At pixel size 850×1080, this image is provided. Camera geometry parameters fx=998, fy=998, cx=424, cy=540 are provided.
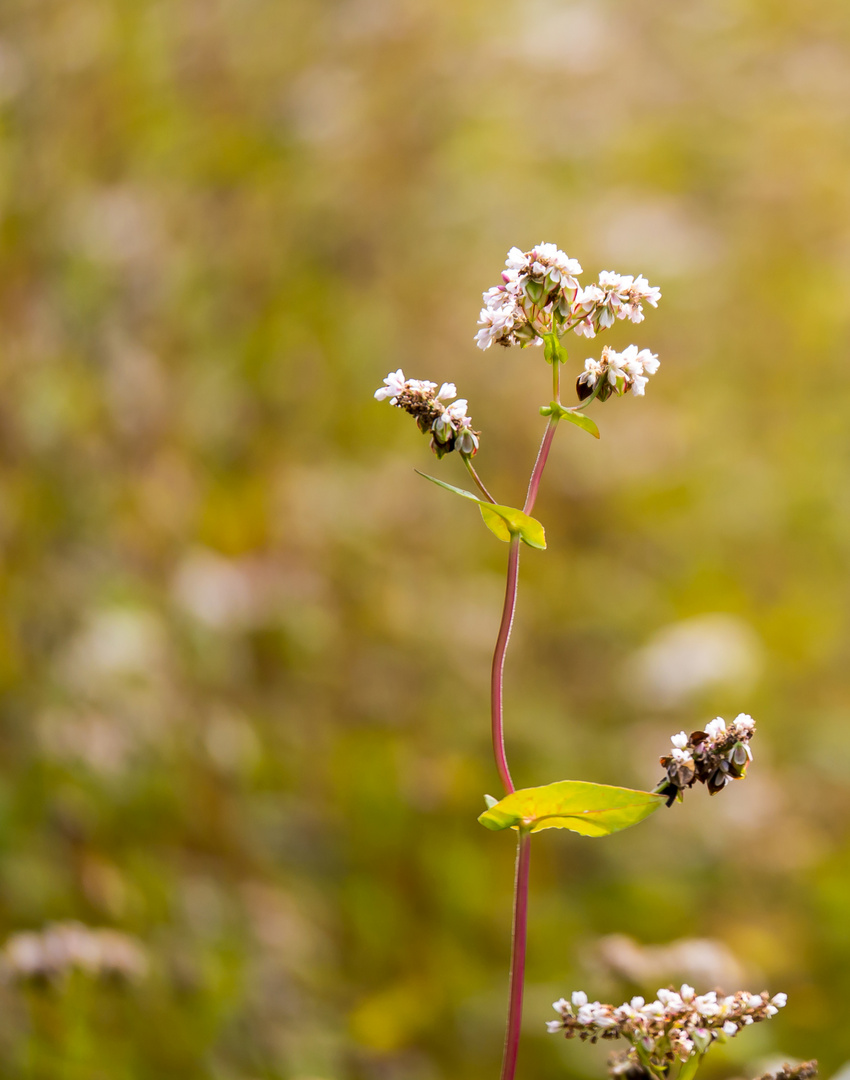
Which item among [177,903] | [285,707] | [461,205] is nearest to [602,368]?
Answer: [177,903]

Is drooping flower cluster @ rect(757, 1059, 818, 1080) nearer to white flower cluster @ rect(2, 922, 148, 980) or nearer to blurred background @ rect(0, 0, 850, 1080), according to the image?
blurred background @ rect(0, 0, 850, 1080)

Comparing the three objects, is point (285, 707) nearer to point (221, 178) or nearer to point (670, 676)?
point (670, 676)

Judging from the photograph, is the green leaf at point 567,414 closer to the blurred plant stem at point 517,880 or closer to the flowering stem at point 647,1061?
the blurred plant stem at point 517,880

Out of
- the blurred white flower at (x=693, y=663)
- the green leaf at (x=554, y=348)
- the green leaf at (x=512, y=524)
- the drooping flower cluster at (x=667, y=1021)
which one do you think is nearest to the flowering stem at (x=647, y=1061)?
the drooping flower cluster at (x=667, y=1021)

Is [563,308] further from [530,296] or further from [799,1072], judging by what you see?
[799,1072]

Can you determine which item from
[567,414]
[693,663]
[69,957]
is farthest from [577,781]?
[693,663]
